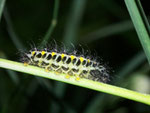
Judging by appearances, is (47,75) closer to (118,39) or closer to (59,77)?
(59,77)

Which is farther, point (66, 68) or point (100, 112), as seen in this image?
point (100, 112)

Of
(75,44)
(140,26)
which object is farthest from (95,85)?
(75,44)

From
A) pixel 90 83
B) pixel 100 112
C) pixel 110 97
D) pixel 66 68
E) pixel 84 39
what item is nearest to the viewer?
pixel 90 83

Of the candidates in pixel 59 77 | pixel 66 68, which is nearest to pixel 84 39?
pixel 66 68

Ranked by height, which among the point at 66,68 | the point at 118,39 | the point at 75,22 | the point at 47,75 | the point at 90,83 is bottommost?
the point at 118,39

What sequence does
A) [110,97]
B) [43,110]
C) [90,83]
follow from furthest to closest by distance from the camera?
[43,110]
[110,97]
[90,83]

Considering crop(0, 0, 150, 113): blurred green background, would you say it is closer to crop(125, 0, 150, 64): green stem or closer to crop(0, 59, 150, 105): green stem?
crop(0, 59, 150, 105): green stem

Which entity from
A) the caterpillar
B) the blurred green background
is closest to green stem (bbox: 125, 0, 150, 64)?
the caterpillar

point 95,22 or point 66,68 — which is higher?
point 66,68
